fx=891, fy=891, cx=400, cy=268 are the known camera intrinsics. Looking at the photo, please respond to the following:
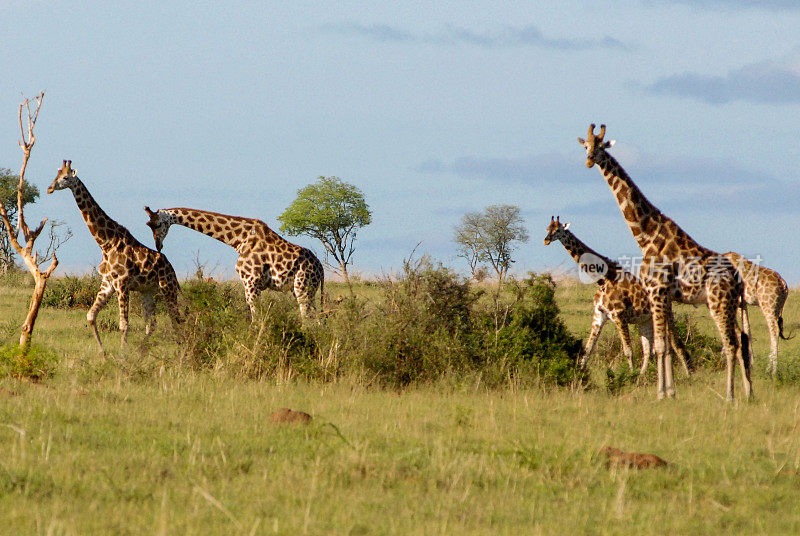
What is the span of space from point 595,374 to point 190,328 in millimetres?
6336

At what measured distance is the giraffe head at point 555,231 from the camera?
14031 mm

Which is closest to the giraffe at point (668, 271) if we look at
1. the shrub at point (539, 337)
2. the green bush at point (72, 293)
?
the shrub at point (539, 337)

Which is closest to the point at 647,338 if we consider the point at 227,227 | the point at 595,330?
the point at 595,330

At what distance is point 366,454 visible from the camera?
7000mm

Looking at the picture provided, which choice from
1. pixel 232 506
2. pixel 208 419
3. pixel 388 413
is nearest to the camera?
pixel 232 506

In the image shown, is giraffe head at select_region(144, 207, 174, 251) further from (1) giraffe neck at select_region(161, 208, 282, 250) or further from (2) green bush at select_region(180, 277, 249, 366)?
(2) green bush at select_region(180, 277, 249, 366)

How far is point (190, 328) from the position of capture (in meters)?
12.6

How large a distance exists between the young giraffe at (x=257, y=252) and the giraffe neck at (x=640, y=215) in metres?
5.21

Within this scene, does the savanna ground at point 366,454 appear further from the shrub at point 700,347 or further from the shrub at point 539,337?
the shrub at point 700,347

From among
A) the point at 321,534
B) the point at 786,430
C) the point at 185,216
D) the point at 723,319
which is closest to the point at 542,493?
the point at 321,534

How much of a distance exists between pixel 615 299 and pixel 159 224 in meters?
7.75

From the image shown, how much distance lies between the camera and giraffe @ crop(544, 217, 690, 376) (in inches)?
530

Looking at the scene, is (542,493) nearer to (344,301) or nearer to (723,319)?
(723,319)

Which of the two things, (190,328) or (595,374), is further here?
(595,374)
